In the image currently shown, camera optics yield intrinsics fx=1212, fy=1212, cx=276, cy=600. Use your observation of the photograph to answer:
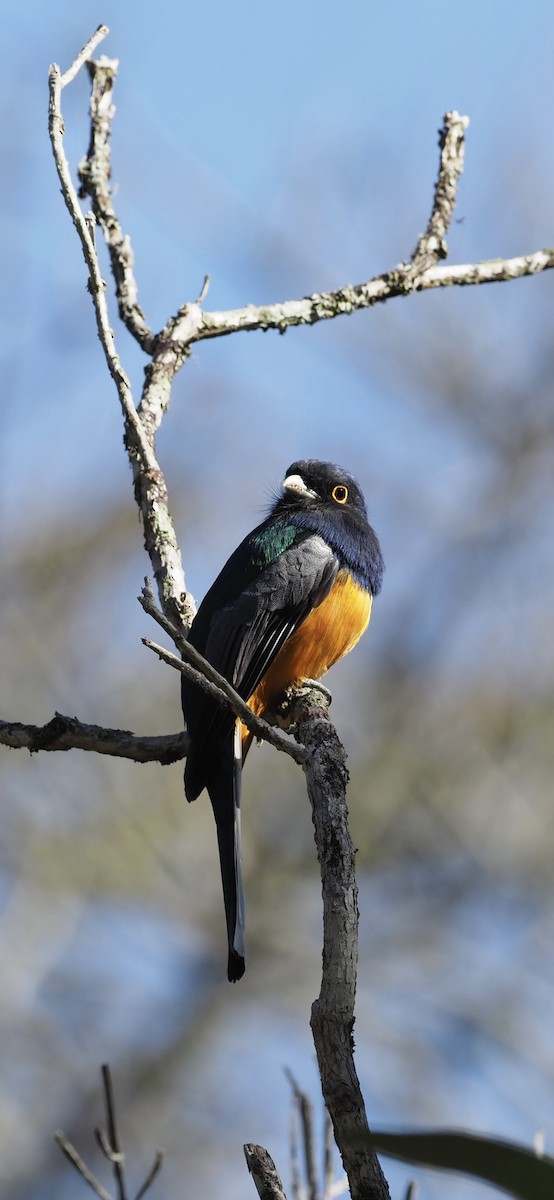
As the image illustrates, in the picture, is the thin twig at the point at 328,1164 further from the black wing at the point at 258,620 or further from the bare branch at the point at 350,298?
the bare branch at the point at 350,298

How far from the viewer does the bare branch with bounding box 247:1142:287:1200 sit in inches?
63.8

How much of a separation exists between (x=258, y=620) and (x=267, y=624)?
0.04 meters

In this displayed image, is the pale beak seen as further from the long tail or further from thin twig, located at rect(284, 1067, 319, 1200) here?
thin twig, located at rect(284, 1067, 319, 1200)

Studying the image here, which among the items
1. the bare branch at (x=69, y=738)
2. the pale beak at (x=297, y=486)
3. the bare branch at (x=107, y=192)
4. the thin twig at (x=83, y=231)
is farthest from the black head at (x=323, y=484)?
the bare branch at (x=69, y=738)

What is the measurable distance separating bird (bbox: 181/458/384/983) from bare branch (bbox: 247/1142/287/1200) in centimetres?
194

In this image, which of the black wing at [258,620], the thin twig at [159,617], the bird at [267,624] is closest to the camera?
the thin twig at [159,617]

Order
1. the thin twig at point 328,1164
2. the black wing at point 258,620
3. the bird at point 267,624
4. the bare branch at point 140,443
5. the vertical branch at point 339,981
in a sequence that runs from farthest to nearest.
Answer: the black wing at point 258,620, the bird at point 267,624, the bare branch at point 140,443, the thin twig at point 328,1164, the vertical branch at point 339,981

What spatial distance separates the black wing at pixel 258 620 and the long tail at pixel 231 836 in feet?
0.23

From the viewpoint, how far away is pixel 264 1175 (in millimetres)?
1638

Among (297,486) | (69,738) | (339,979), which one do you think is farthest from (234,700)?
(297,486)

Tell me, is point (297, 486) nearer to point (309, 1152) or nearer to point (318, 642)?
point (318, 642)

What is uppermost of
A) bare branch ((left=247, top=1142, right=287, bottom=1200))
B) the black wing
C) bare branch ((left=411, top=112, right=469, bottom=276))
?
Answer: bare branch ((left=411, top=112, right=469, bottom=276))

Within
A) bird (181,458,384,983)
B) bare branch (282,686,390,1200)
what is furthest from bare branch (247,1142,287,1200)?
bird (181,458,384,983)

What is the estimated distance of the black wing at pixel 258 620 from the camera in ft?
13.4
